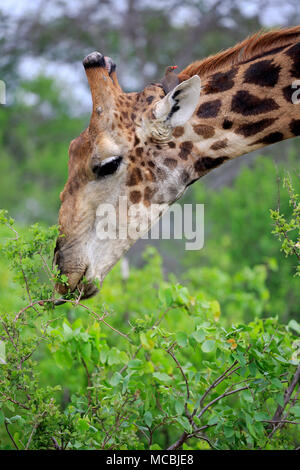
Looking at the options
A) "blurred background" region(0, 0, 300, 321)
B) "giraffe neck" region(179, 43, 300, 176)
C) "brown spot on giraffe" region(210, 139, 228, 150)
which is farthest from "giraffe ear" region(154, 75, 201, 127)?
"blurred background" region(0, 0, 300, 321)

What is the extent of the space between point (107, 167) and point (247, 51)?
1369 millimetres

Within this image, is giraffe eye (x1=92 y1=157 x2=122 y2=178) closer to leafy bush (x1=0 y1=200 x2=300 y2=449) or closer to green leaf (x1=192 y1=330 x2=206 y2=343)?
leafy bush (x1=0 y1=200 x2=300 y2=449)

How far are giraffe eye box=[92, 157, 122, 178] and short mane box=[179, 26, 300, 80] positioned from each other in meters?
0.82

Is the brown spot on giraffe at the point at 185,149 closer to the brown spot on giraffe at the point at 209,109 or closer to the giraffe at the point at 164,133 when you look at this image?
the giraffe at the point at 164,133

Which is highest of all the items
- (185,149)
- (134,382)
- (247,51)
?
(247,51)

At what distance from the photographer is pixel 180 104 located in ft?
14.4

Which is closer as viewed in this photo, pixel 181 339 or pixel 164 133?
pixel 181 339

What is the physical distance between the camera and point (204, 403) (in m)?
4.19

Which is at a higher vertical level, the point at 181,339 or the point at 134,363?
the point at 181,339

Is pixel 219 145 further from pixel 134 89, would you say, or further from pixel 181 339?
pixel 134 89

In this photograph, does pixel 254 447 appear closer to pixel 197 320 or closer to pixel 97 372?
pixel 197 320

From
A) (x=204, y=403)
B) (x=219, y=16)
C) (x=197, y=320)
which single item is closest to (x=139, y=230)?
(x=197, y=320)

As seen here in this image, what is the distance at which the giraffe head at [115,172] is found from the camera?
4.39m

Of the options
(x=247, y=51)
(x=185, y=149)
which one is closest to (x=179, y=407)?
(x=185, y=149)
